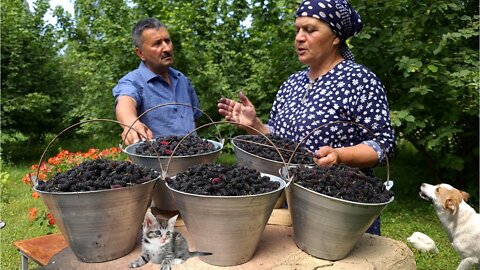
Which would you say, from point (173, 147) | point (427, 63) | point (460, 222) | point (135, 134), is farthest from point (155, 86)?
point (427, 63)

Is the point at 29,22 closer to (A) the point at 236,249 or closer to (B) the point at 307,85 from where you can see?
(B) the point at 307,85

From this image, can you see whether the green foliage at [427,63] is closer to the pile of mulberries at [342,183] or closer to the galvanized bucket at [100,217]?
the pile of mulberries at [342,183]

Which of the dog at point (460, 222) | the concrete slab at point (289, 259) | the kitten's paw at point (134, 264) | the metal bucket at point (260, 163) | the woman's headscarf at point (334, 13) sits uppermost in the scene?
the woman's headscarf at point (334, 13)

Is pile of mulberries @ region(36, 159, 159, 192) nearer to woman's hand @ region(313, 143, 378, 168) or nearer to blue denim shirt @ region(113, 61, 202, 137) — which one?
woman's hand @ region(313, 143, 378, 168)

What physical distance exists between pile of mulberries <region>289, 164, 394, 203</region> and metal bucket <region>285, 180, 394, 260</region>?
0.03 m

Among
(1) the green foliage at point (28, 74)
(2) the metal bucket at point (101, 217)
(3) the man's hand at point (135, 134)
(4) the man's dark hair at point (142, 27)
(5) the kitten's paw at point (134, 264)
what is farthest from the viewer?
(1) the green foliage at point (28, 74)

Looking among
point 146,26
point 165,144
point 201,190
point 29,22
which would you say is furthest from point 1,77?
point 201,190

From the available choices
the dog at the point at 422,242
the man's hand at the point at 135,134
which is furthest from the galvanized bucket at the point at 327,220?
the dog at the point at 422,242

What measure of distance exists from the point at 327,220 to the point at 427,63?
3455mm

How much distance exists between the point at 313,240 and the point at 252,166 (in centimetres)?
44

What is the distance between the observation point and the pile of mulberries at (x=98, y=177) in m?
1.24

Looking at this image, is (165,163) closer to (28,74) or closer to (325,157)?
(325,157)

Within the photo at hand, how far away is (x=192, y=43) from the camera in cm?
603

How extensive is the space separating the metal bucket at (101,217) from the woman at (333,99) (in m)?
0.77
